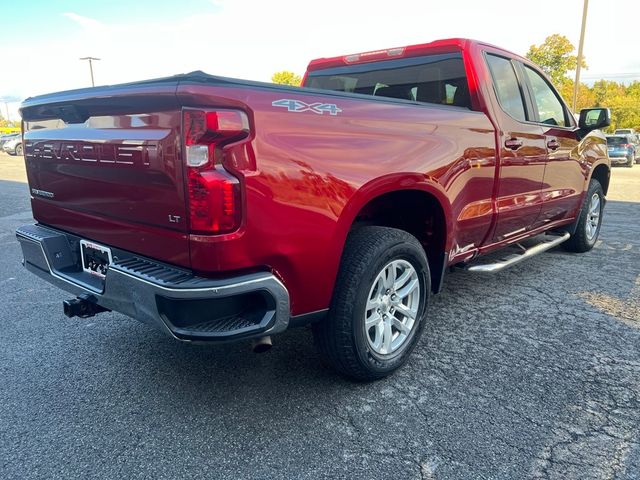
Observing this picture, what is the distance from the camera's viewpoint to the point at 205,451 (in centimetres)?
217

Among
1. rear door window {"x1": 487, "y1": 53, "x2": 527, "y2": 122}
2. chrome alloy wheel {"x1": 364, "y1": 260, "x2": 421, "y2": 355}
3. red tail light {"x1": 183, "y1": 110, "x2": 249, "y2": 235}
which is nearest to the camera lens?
red tail light {"x1": 183, "y1": 110, "x2": 249, "y2": 235}

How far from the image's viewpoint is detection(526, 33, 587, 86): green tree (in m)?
26.8

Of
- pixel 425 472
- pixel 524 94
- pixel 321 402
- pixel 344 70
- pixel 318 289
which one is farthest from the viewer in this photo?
pixel 344 70

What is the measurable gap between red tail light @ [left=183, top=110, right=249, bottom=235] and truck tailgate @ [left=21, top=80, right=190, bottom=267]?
2.7 inches

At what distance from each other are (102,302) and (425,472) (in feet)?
5.49

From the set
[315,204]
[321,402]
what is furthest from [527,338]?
[315,204]

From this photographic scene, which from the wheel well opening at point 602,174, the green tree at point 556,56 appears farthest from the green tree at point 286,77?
the wheel well opening at point 602,174

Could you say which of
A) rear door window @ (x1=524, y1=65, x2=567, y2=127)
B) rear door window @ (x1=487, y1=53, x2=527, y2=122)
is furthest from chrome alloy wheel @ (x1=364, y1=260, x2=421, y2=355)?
rear door window @ (x1=524, y1=65, x2=567, y2=127)

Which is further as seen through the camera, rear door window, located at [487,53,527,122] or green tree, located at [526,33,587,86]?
green tree, located at [526,33,587,86]

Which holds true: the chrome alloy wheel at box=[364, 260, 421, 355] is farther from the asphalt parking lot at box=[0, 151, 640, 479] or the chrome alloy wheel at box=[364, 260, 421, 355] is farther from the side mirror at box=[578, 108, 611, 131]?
the side mirror at box=[578, 108, 611, 131]

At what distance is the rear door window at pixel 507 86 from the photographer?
362 cm

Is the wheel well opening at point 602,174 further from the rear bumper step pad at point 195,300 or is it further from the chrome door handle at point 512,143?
the rear bumper step pad at point 195,300

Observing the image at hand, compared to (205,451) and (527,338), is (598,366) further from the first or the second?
(205,451)

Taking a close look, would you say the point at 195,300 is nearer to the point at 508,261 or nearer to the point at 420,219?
the point at 420,219
